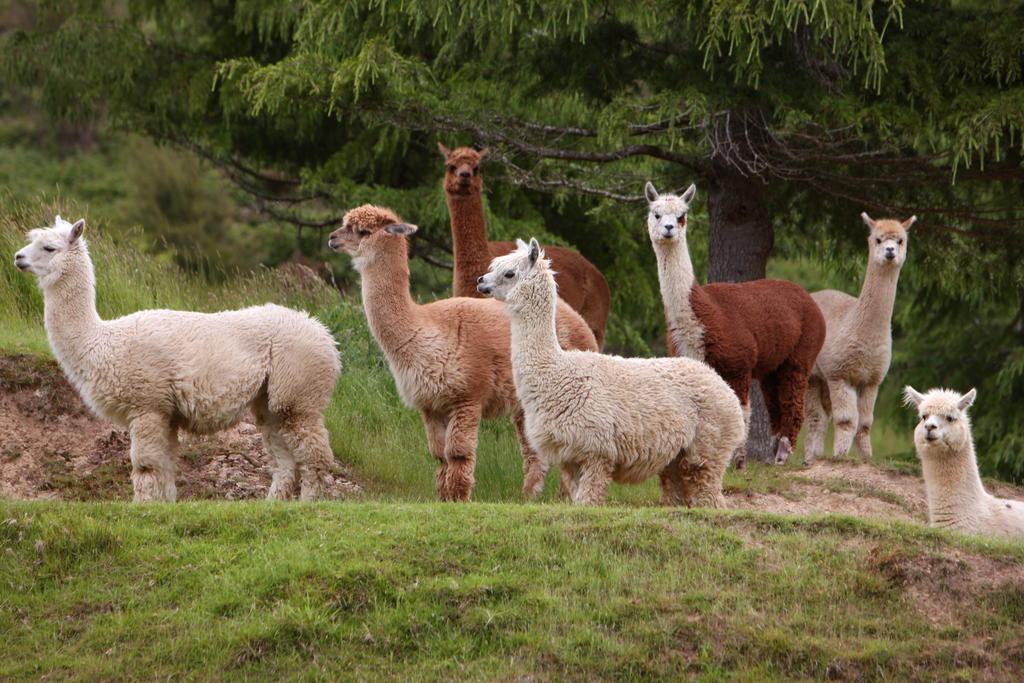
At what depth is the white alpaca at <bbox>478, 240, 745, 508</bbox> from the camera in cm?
820

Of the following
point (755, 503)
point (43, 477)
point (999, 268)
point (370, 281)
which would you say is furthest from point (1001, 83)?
point (43, 477)

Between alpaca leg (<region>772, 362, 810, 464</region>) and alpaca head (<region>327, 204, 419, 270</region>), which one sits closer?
alpaca head (<region>327, 204, 419, 270</region>)

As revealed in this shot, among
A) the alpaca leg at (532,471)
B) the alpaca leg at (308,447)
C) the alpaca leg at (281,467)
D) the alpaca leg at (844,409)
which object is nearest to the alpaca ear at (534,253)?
the alpaca leg at (532,471)

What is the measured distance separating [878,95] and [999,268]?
3.09 metres

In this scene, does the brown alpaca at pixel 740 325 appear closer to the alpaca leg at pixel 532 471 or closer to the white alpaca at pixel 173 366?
the alpaca leg at pixel 532 471

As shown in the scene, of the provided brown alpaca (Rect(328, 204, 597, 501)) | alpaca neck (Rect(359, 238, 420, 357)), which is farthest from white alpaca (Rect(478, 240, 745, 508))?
alpaca neck (Rect(359, 238, 420, 357))

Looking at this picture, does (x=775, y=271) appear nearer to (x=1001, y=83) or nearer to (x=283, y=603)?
(x=1001, y=83)

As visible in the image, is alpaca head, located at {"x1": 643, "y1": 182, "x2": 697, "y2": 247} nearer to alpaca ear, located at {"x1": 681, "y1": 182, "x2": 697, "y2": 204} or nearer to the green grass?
alpaca ear, located at {"x1": 681, "y1": 182, "x2": 697, "y2": 204}

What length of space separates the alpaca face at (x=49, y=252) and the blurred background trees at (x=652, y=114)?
3.26 m

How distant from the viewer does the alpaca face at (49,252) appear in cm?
890

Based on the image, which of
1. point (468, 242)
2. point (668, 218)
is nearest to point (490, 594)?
point (668, 218)

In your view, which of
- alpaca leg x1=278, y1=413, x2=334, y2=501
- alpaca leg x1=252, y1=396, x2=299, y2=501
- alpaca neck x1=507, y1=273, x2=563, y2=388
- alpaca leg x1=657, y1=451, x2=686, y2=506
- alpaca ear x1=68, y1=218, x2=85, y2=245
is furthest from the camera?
alpaca leg x1=252, y1=396, x2=299, y2=501

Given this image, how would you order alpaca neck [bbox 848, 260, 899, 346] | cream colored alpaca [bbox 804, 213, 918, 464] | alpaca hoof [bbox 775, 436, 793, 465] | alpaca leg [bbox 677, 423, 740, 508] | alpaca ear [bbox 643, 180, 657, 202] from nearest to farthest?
alpaca leg [bbox 677, 423, 740, 508], alpaca ear [bbox 643, 180, 657, 202], alpaca hoof [bbox 775, 436, 793, 465], cream colored alpaca [bbox 804, 213, 918, 464], alpaca neck [bbox 848, 260, 899, 346]

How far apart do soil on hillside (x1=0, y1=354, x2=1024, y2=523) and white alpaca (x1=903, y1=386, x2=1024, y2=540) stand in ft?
4.87
